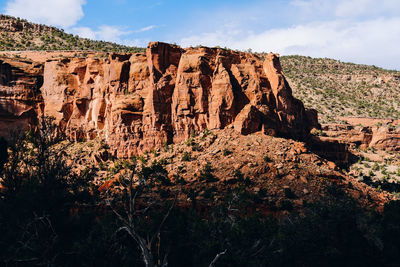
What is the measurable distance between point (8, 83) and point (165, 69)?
2309 centimetres

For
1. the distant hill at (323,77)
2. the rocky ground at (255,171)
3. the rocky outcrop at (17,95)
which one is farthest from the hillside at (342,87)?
the rocky outcrop at (17,95)

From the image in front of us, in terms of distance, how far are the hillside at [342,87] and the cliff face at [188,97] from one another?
4075 cm

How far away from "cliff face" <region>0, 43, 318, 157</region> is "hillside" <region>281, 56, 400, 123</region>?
40.8 meters

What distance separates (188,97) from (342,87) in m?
73.6

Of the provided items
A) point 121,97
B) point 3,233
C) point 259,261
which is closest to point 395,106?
point 121,97

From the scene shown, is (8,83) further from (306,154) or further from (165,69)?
(306,154)

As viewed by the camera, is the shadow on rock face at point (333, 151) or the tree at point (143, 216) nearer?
the tree at point (143, 216)

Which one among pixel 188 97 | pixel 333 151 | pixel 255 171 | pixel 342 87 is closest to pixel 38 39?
pixel 188 97

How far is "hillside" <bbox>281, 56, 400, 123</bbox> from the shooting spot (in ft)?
261

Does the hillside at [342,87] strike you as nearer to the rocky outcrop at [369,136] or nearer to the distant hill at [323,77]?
the distant hill at [323,77]

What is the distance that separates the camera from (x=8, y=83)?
139 ft

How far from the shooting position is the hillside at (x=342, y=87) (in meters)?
79.6

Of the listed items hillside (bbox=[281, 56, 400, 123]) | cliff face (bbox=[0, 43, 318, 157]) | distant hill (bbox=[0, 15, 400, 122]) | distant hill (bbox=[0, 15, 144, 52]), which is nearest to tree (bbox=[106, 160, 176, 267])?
cliff face (bbox=[0, 43, 318, 157])

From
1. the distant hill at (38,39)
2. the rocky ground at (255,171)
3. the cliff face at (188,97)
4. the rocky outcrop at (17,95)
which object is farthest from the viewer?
the distant hill at (38,39)
